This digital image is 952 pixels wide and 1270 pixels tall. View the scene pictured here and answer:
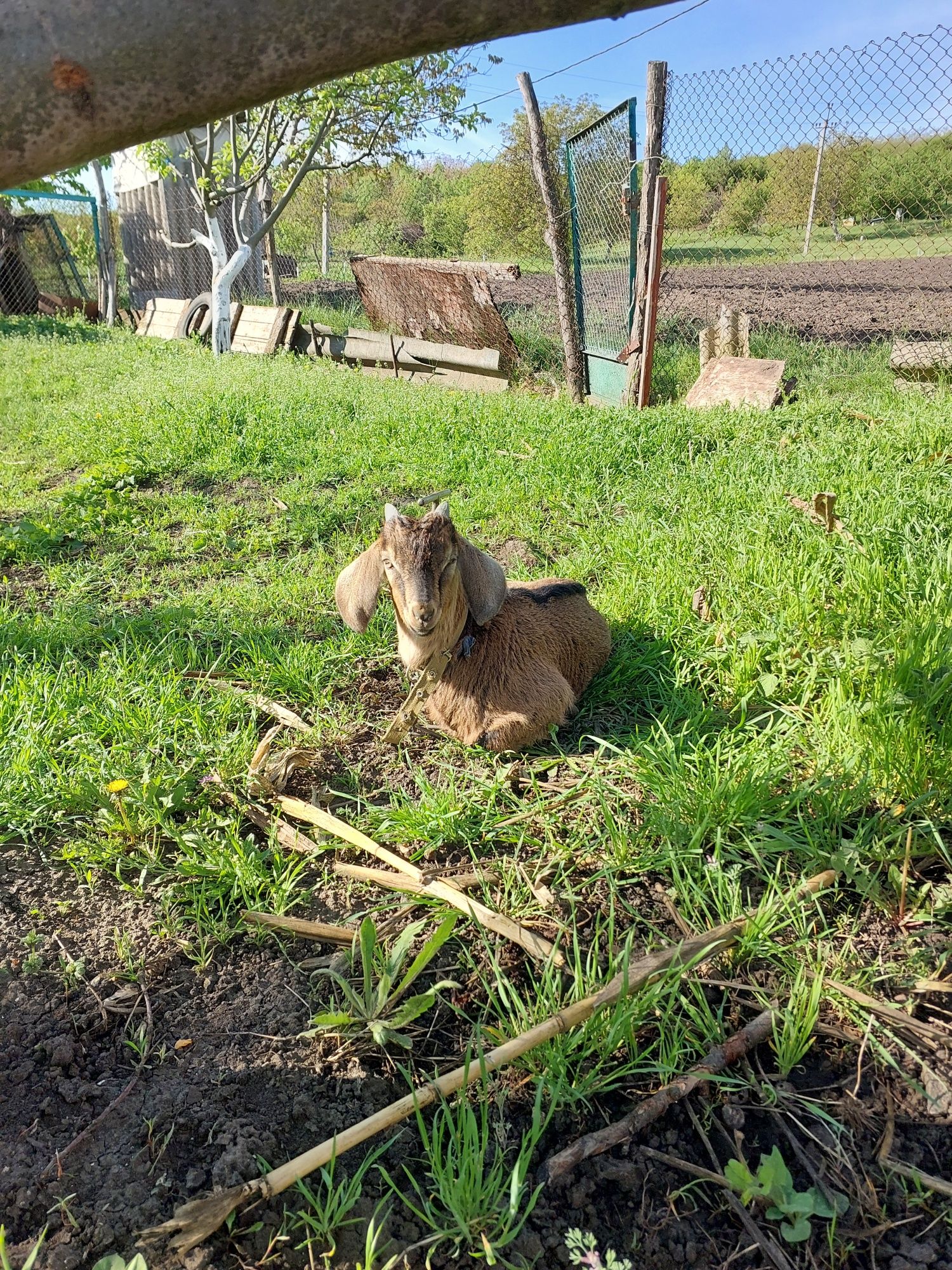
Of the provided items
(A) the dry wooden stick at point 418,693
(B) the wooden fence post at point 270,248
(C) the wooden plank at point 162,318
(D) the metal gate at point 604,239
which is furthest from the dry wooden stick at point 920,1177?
(C) the wooden plank at point 162,318

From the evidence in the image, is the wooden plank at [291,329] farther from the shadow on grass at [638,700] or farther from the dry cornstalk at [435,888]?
the dry cornstalk at [435,888]

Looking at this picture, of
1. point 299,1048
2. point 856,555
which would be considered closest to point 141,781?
point 299,1048

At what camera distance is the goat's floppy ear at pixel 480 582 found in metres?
2.82

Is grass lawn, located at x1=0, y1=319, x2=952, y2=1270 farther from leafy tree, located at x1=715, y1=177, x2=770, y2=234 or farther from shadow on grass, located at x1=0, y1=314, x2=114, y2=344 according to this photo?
leafy tree, located at x1=715, y1=177, x2=770, y2=234

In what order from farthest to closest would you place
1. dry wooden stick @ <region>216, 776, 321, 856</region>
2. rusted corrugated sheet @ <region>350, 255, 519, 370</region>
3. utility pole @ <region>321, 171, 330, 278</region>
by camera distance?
utility pole @ <region>321, 171, 330, 278</region>, rusted corrugated sheet @ <region>350, 255, 519, 370</region>, dry wooden stick @ <region>216, 776, 321, 856</region>

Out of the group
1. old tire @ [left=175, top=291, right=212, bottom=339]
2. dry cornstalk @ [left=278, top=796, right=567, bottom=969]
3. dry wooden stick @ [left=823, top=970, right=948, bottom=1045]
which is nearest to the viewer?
dry wooden stick @ [left=823, top=970, right=948, bottom=1045]

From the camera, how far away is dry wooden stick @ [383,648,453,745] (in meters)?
2.97

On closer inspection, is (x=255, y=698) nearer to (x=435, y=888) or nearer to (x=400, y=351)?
(x=435, y=888)

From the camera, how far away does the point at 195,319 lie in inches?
543

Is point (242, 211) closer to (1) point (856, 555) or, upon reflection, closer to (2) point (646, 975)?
(1) point (856, 555)

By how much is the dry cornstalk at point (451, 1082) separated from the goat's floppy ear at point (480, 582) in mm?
1275

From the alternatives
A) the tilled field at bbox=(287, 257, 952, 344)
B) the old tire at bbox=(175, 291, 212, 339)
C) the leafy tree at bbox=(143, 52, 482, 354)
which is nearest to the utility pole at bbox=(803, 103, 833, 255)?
the tilled field at bbox=(287, 257, 952, 344)

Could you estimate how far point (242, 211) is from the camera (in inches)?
497

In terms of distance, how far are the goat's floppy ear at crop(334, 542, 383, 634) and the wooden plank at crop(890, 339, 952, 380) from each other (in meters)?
5.73
